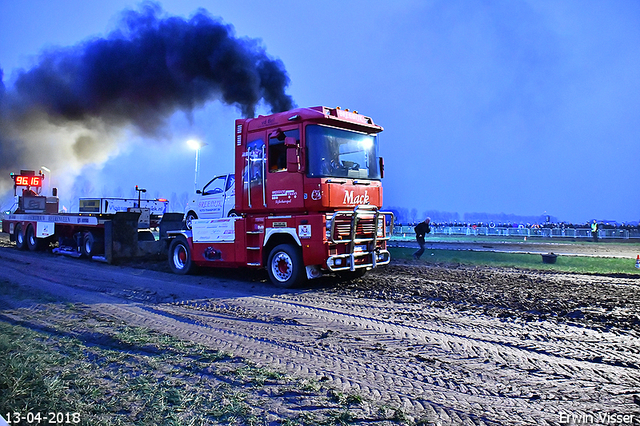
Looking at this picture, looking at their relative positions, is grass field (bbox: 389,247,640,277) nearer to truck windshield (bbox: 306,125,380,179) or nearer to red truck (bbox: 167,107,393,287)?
red truck (bbox: 167,107,393,287)

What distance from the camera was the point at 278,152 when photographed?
9.84m

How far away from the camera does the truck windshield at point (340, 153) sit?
30.7 ft

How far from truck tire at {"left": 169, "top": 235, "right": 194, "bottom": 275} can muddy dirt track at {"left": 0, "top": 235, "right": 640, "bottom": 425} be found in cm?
69

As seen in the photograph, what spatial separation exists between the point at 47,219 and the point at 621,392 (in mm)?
18763

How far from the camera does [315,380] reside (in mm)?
4223

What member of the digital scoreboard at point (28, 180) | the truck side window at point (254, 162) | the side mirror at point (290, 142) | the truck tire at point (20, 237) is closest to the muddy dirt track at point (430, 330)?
the truck side window at point (254, 162)

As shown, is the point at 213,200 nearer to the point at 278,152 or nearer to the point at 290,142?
the point at 278,152

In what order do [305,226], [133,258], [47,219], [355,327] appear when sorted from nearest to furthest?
[355,327]
[305,226]
[133,258]
[47,219]

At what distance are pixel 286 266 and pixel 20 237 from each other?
601 inches

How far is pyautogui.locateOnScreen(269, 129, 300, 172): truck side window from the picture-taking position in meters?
9.73

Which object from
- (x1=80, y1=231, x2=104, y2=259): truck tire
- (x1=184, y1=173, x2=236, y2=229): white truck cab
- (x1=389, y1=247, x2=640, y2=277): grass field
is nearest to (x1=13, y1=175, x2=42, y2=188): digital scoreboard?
(x1=80, y1=231, x2=104, y2=259): truck tire

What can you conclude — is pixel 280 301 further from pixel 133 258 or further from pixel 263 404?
pixel 133 258

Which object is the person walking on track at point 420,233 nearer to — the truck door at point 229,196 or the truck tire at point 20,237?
the truck door at point 229,196

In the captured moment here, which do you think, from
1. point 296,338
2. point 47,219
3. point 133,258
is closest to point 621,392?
point 296,338
